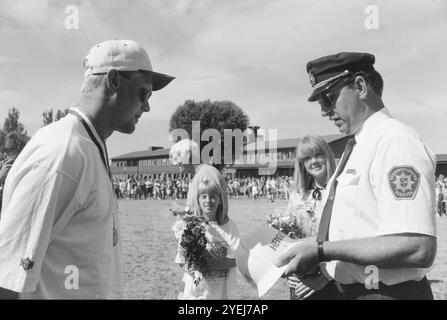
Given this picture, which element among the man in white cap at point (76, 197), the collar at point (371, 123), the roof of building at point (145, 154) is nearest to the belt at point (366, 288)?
the collar at point (371, 123)

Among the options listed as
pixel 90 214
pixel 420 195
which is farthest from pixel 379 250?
pixel 90 214

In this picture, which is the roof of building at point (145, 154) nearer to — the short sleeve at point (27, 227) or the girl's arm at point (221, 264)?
the girl's arm at point (221, 264)

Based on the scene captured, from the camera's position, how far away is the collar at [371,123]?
2.42 meters

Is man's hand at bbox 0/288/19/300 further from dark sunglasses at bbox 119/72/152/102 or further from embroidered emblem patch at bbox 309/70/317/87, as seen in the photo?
embroidered emblem patch at bbox 309/70/317/87

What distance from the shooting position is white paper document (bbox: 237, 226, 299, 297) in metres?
2.61

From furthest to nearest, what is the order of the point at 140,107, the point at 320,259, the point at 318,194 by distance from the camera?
the point at 318,194
the point at 140,107
the point at 320,259

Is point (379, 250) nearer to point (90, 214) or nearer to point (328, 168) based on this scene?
point (90, 214)

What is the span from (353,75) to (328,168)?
7.54 feet

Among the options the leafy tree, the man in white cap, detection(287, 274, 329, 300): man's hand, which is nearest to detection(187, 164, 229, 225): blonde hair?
detection(287, 274, 329, 300): man's hand

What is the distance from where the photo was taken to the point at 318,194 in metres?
4.74

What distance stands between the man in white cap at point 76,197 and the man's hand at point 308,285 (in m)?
1.19


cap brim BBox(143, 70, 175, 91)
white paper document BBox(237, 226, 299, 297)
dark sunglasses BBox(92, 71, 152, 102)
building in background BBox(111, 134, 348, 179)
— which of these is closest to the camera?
dark sunglasses BBox(92, 71, 152, 102)

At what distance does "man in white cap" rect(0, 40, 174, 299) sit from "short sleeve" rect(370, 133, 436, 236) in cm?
132

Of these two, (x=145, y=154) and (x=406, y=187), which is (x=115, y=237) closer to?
(x=406, y=187)
